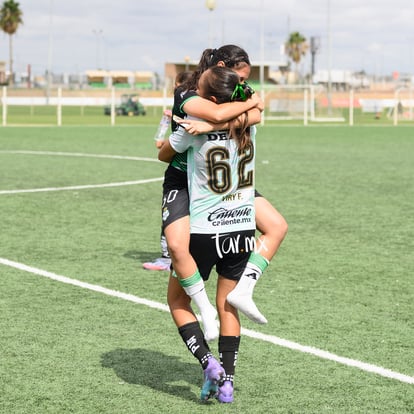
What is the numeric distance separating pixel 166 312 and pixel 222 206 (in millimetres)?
2574

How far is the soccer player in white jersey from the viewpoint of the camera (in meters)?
5.24

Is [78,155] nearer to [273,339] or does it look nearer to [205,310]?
[273,339]

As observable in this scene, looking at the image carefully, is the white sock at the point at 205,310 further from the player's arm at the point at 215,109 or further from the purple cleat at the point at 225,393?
the player's arm at the point at 215,109

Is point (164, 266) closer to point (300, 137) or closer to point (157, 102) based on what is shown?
point (300, 137)

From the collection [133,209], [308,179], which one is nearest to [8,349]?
[133,209]

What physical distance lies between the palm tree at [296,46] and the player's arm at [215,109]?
14442 centimetres

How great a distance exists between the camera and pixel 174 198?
18.0 feet

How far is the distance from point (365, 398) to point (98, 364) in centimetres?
182

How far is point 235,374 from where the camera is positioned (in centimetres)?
607

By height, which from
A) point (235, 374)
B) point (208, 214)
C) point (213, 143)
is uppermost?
point (213, 143)

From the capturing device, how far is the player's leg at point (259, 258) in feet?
17.7

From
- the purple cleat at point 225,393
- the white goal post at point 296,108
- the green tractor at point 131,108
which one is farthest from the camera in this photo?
the green tractor at point 131,108

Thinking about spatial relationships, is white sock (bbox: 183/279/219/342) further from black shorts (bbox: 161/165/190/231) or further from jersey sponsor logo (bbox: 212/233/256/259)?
black shorts (bbox: 161/165/190/231)

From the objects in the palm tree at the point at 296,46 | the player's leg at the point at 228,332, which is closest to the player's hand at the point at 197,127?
the player's leg at the point at 228,332
